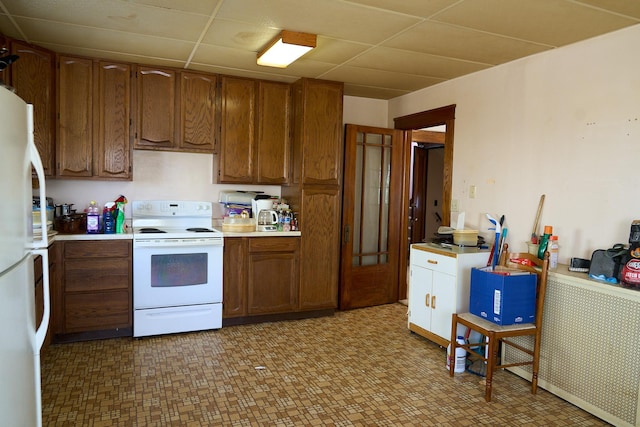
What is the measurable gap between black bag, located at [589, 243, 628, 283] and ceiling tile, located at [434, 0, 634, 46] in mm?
1359

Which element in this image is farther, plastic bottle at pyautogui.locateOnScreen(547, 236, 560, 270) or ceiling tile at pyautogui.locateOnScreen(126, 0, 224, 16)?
plastic bottle at pyautogui.locateOnScreen(547, 236, 560, 270)

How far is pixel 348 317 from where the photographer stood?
4.53 m

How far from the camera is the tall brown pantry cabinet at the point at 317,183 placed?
4.31 m

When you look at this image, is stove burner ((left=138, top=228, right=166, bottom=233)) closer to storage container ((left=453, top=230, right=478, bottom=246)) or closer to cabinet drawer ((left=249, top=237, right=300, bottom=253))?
cabinet drawer ((left=249, top=237, right=300, bottom=253))

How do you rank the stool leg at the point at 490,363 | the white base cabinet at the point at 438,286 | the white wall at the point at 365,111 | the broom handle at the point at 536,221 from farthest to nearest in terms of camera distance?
the white wall at the point at 365,111
the white base cabinet at the point at 438,286
the broom handle at the point at 536,221
the stool leg at the point at 490,363

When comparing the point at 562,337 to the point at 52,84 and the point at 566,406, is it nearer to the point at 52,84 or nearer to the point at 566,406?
the point at 566,406

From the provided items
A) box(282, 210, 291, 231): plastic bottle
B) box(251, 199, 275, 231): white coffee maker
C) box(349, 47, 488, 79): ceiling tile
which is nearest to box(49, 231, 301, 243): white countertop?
box(282, 210, 291, 231): plastic bottle

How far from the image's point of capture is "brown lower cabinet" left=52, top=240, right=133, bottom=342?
3.55 metres

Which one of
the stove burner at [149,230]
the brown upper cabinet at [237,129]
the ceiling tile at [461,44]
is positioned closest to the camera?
the ceiling tile at [461,44]

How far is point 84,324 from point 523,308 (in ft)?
11.0

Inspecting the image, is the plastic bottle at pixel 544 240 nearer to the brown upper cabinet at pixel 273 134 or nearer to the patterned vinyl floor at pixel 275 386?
the patterned vinyl floor at pixel 275 386

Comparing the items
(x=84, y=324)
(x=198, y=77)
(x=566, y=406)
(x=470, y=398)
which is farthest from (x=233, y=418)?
(x=198, y=77)

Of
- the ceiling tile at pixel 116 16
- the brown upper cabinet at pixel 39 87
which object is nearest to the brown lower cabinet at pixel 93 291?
the brown upper cabinet at pixel 39 87

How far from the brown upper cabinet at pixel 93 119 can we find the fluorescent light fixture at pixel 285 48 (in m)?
1.35
